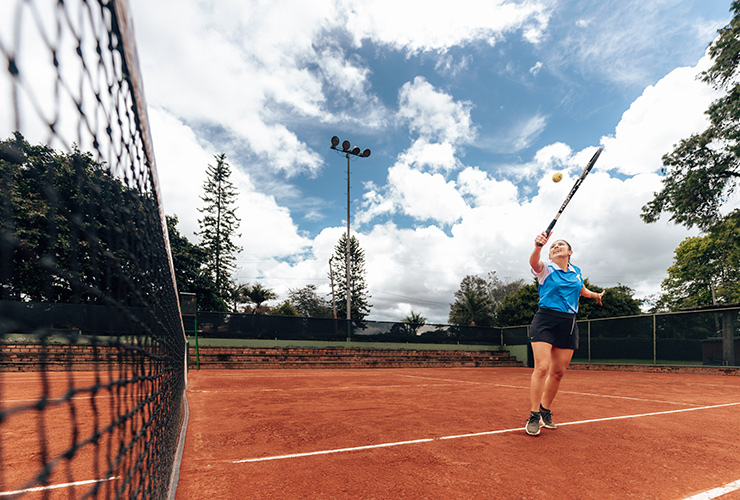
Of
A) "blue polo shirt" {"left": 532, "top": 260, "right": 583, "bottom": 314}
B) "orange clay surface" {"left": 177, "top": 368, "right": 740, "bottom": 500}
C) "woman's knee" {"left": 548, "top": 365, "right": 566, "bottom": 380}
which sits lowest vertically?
"orange clay surface" {"left": 177, "top": 368, "right": 740, "bottom": 500}

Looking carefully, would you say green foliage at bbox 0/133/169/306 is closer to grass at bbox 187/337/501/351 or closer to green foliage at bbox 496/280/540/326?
grass at bbox 187/337/501/351

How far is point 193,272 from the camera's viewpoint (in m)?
28.4

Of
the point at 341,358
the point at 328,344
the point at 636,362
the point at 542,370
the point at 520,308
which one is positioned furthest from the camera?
the point at 520,308

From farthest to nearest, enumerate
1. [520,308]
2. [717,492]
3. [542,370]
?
1. [520,308]
2. [542,370]
3. [717,492]

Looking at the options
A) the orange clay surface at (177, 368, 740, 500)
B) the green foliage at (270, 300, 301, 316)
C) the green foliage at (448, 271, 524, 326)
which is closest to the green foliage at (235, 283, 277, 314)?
the green foliage at (270, 300, 301, 316)

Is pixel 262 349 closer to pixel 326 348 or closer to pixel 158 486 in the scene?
pixel 326 348

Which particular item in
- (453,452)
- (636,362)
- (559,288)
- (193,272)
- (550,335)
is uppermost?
(193,272)

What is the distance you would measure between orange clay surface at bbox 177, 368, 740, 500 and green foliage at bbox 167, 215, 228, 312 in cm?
2486

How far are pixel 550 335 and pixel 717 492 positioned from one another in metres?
1.49

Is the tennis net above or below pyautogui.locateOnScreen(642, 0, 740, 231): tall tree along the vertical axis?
below

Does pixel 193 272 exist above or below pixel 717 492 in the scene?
above

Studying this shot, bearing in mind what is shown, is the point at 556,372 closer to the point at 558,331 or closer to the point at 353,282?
the point at 558,331

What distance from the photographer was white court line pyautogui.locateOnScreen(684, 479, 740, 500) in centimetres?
216

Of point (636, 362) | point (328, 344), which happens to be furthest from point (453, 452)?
point (328, 344)
